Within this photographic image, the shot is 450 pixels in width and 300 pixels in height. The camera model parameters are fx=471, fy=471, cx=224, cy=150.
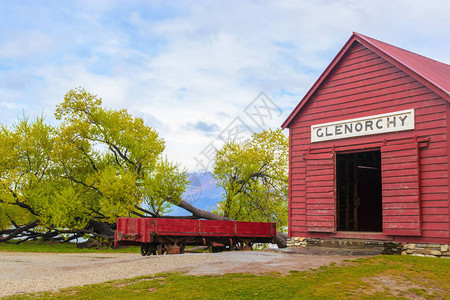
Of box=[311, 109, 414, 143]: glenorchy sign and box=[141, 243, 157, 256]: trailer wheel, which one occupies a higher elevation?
box=[311, 109, 414, 143]: glenorchy sign

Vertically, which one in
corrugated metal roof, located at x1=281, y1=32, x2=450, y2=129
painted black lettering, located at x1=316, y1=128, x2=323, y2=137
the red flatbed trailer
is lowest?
the red flatbed trailer

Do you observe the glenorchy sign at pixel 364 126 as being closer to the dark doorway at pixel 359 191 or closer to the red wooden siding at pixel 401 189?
the red wooden siding at pixel 401 189

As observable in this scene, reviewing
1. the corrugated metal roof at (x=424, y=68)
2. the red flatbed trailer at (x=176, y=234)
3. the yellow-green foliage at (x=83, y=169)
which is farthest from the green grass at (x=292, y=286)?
the yellow-green foliage at (x=83, y=169)

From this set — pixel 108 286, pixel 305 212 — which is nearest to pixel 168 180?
pixel 305 212

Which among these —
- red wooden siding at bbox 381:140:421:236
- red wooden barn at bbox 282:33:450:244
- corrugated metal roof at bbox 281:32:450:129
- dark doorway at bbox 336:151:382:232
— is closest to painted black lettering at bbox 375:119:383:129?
Answer: red wooden barn at bbox 282:33:450:244

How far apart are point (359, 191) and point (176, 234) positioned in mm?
10871

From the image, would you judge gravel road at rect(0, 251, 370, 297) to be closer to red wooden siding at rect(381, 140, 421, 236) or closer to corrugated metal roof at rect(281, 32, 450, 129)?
red wooden siding at rect(381, 140, 421, 236)

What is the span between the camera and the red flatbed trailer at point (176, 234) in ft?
66.6

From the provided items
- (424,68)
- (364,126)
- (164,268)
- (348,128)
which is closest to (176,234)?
(164,268)

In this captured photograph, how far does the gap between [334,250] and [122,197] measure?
59.3 ft

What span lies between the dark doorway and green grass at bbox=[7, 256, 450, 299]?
7528 millimetres

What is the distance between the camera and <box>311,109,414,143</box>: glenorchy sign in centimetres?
1759

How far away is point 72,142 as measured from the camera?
3575 centimetres

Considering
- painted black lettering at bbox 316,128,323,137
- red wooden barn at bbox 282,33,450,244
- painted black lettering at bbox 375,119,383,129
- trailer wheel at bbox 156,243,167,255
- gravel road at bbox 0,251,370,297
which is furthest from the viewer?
trailer wheel at bbox 156,243,167,255
